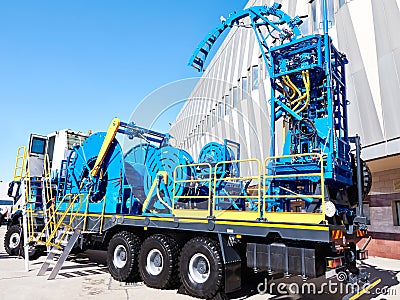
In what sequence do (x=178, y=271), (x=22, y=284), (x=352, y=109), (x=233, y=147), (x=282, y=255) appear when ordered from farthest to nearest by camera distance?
(x=352, y=109), (x=233, y=147), (x=22, y=284), (x=178, y=271), (x=282, y=255)

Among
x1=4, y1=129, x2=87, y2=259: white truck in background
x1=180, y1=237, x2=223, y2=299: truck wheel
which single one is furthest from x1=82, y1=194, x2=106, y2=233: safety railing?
x1=180, y1=237, x2=223, y2=299: truck wheel

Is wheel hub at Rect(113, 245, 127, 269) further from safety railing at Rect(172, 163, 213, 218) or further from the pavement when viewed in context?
safety railing at Rect(172, 163, 213, 218)

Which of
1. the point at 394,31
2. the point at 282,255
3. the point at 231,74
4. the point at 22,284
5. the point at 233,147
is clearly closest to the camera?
the point at 282,255

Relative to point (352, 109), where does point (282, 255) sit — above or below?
below

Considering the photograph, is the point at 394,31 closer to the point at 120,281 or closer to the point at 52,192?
the point at 120,281

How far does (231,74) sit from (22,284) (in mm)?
20284

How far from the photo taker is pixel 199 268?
7234 mm

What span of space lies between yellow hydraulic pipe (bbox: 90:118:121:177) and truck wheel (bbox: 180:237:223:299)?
3.66 metres

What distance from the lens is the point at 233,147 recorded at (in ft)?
33.8

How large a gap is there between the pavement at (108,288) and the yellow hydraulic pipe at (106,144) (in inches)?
107

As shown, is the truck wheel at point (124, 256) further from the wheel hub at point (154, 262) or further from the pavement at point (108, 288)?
the wheel hub at point (154, 262)

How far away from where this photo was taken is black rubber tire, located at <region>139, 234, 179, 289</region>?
7.59 meters

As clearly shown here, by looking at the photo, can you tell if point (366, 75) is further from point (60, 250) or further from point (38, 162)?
point (38, 162)

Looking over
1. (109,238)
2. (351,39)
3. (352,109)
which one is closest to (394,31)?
(351,39)
